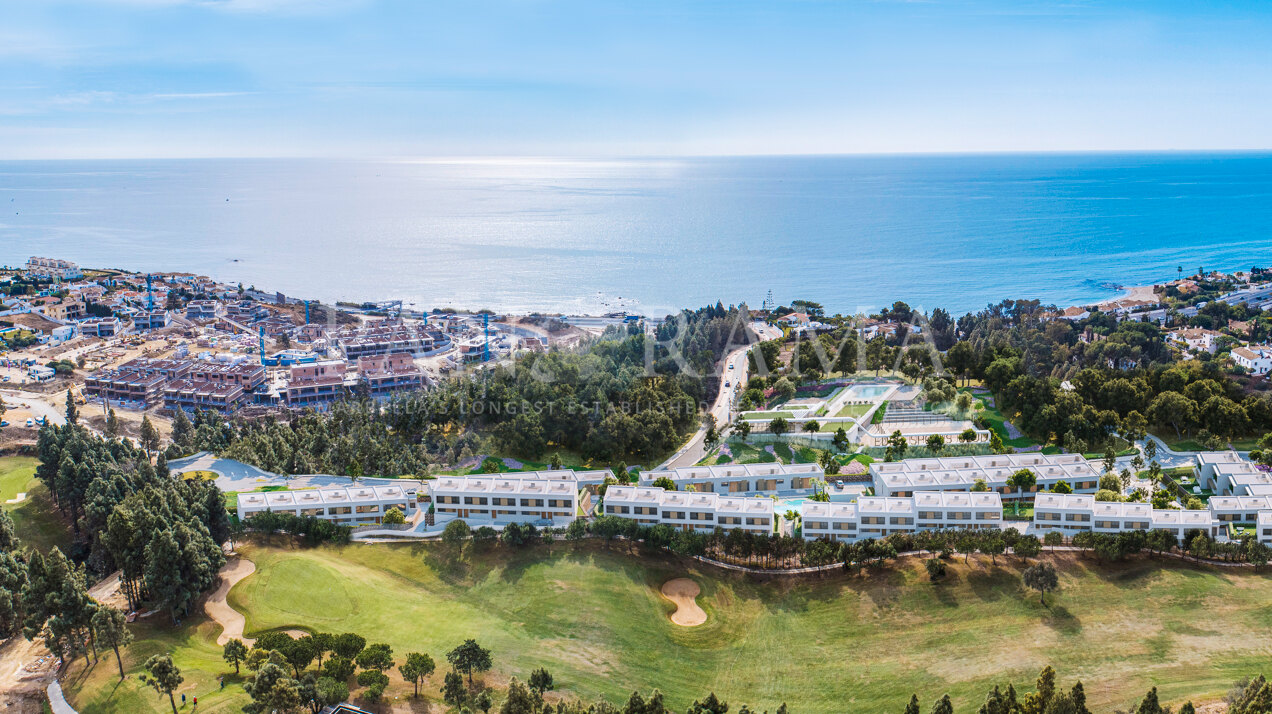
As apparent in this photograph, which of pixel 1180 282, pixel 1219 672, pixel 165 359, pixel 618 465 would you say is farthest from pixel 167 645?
pixel 1180 282

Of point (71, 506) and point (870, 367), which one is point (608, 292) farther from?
point (71, 506)

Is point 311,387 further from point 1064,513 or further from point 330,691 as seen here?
point 1064,513

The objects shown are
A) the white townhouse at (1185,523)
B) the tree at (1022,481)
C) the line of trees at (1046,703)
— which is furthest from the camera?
the tree at (1022,481)

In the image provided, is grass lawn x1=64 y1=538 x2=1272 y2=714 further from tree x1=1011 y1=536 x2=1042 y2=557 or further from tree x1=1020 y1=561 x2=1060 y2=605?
tree x1=1011 y1=536 x2=1042 y2=557

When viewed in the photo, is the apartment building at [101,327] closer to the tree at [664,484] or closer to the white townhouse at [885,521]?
the tree at [664,484]

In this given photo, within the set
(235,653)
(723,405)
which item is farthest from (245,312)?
(235,653)

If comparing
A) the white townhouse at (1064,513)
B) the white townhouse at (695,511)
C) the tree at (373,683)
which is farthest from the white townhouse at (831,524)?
the tree at (373,683)

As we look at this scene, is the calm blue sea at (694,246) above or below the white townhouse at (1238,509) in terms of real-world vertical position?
above
